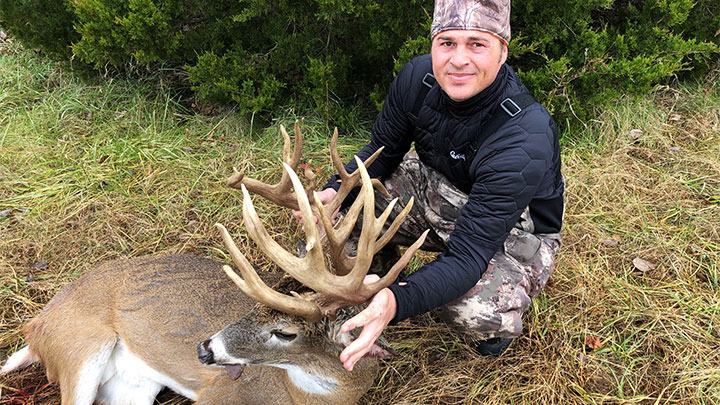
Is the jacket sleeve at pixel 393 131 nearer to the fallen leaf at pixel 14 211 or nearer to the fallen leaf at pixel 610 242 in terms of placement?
the fallen leaf at pixel 610 242

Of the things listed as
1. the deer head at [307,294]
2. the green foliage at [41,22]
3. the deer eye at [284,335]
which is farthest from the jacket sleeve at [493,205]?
the green foliage at [41,22]

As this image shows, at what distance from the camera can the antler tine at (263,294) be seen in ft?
6.86

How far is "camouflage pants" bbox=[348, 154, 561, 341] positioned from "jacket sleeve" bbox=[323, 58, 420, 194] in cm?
16

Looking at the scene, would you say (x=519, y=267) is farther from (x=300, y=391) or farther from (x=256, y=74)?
(x=256, y=74)

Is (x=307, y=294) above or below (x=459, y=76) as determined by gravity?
below

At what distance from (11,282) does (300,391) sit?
254 cm

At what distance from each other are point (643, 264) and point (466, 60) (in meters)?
2.33

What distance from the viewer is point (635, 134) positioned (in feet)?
17.0

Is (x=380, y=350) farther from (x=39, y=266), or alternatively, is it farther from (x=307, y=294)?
(x=39, y=266)

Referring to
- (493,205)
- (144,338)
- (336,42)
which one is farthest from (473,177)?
(336,42)

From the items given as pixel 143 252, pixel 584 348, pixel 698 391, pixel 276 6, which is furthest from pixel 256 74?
pixel 698 391

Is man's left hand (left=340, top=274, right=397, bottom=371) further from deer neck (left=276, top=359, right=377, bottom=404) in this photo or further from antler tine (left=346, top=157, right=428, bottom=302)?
deer neck (left=276, top=359, right=377, bottom=404)

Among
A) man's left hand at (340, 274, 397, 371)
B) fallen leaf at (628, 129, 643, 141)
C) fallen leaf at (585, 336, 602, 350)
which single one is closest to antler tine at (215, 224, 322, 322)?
man's left hand at (340, 274, 397, 371)

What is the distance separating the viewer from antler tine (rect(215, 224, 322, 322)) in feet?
6.86
